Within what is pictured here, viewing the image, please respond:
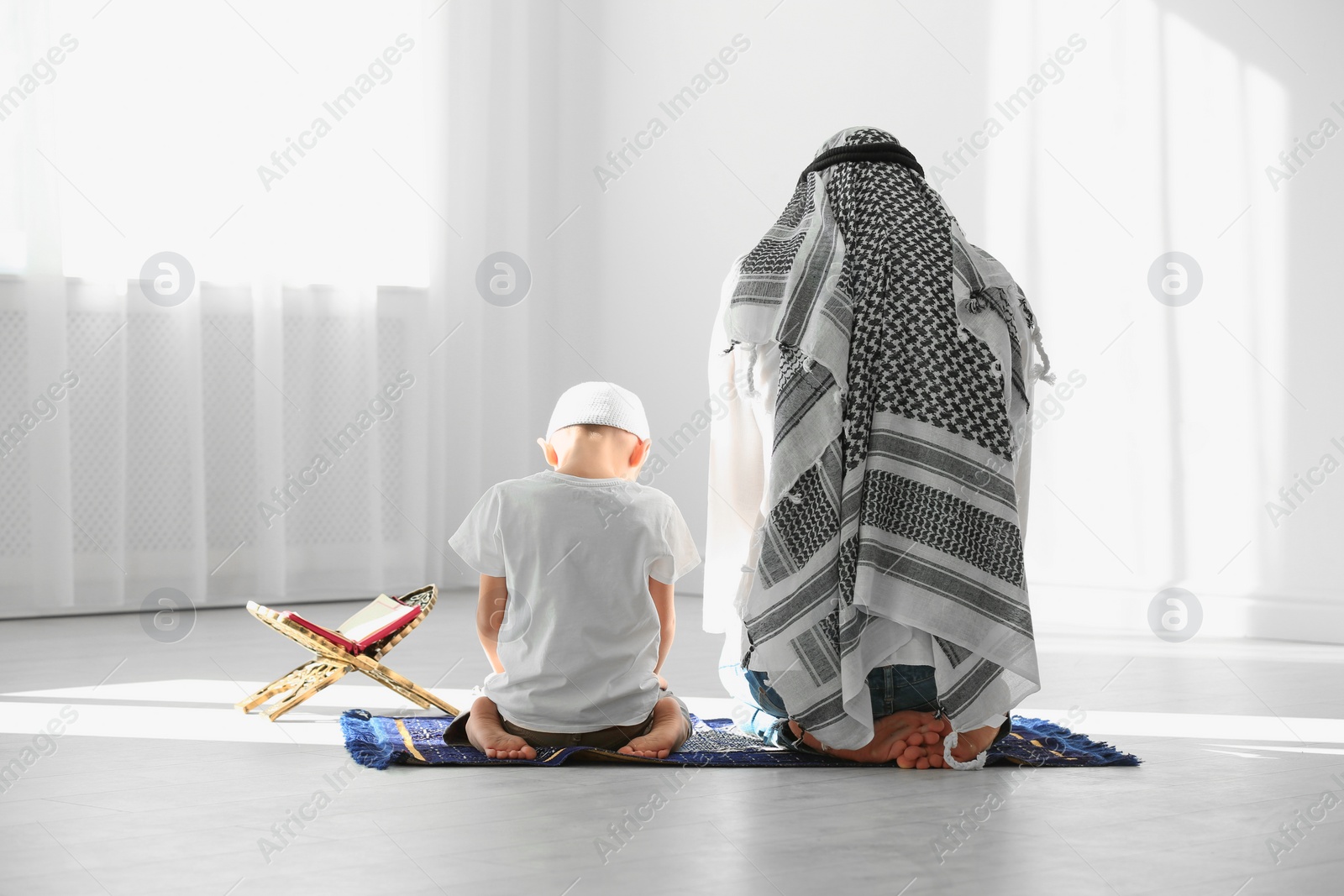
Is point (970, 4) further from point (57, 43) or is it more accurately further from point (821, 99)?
point (57, 43)

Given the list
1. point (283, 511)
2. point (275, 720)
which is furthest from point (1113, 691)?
point (283, 511)

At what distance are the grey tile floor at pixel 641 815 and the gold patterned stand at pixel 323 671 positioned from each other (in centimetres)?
6

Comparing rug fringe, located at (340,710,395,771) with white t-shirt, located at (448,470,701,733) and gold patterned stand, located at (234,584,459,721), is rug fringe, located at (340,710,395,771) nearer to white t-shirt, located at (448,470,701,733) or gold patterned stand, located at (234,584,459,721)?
gold patterned stand, located at (234,584,459,721)

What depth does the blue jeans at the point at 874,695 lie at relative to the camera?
2.30 m

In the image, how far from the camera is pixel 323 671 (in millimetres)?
2691

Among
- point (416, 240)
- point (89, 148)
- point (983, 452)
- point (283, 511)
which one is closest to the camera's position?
point (983, 452)


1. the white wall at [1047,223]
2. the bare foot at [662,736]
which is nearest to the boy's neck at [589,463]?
the bare foot at [662,736]

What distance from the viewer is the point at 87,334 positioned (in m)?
4.41

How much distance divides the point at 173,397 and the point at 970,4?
2997mm

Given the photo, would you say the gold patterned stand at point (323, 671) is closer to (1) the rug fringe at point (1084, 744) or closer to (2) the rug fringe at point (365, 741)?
(2) the rug fringe at point (365, 741)

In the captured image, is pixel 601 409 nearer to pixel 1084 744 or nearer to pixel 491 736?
pixel 491 736

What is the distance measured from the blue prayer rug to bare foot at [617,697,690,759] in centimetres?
2

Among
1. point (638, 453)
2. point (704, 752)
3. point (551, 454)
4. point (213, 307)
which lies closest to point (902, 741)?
point (704, 752)

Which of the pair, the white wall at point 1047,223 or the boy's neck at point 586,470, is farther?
the white wall at point 1047,223
